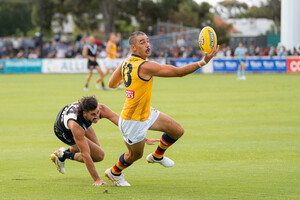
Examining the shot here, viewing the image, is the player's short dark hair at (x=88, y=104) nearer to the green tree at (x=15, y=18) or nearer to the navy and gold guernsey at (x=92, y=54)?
the navy and gold guernsey at (x=92, y=54)

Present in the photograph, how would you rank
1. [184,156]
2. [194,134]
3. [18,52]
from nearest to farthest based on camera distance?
[184,156] < [194,134] < [18,52]

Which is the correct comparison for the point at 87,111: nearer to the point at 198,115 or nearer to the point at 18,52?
the point at 198,115

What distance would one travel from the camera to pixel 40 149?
11047mm

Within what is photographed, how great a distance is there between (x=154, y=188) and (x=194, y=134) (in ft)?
17.2

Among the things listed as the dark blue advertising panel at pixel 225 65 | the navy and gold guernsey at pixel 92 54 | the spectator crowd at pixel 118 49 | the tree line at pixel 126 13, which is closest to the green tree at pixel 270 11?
the tree line at pixel 126 13

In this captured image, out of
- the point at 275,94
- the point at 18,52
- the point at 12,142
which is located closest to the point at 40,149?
the point at 12,142

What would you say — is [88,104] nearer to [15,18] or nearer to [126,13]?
[126,13]

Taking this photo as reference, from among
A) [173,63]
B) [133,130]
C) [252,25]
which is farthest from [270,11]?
[133,130]

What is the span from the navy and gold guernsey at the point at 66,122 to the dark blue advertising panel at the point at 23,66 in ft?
128

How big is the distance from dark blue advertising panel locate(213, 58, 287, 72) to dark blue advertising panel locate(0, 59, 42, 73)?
1477cm

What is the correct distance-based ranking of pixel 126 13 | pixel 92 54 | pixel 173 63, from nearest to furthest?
1. pixel 92 54
2. pixel 173 63
3. pixel 126 13

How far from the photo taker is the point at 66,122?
26.3 ft

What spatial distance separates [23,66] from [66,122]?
131 feet

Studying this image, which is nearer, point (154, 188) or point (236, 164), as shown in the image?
point (154, 188)
